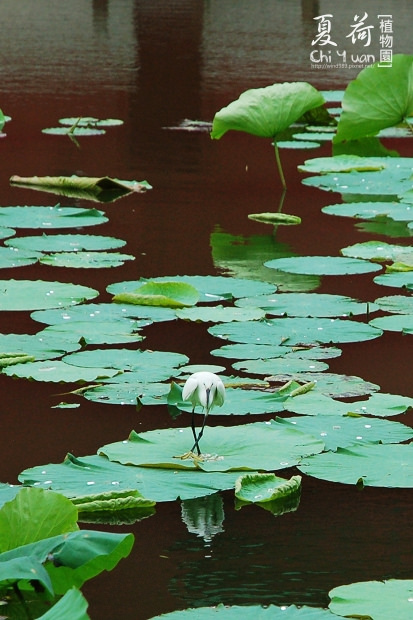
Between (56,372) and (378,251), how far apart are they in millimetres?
1581

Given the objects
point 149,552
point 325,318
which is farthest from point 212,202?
point 149,552

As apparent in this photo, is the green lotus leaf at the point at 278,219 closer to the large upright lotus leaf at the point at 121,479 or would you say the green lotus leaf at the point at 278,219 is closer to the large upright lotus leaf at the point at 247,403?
the large upright lotus leaf at the point at 247,403

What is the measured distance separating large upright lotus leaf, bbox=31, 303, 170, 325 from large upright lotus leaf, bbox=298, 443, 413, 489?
101 cm

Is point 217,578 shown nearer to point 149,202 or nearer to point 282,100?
point 149,202

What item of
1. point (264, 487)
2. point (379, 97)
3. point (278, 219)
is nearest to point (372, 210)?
point (278, 219)

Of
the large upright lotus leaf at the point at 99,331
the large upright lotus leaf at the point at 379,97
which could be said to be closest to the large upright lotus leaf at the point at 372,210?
the large upright lotus leaf at the point at 379,97

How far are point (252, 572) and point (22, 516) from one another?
0.39m

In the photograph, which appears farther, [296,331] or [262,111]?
[262,111]

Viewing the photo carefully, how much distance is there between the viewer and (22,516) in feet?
5.42

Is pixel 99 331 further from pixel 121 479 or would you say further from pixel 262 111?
pixel 262 111

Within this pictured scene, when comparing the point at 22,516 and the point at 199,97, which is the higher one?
the point at 22,516

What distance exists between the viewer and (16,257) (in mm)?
3828

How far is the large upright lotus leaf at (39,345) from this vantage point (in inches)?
113

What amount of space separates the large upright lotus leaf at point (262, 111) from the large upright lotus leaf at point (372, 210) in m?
0.57
